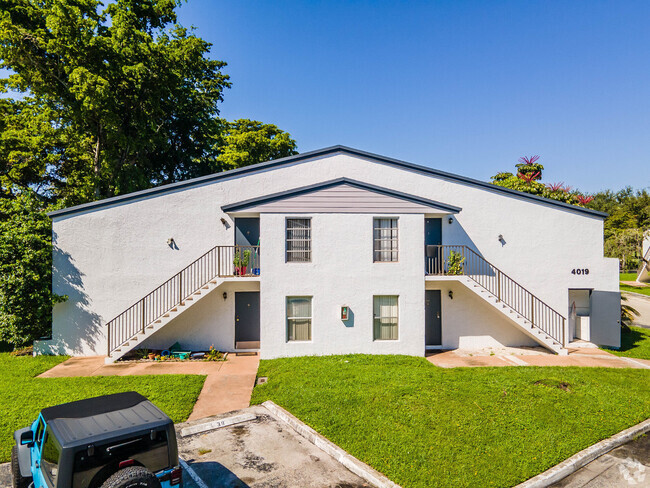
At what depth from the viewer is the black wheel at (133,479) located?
3980 millimetres

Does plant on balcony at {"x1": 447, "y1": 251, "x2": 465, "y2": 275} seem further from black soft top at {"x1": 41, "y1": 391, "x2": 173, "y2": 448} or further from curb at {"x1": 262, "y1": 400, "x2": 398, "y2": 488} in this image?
black soft top at {"x1": 41, "y1": 391, "x2": 173, "y2": 448}

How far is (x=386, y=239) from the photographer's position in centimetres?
1317

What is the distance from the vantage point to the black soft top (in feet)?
14.1

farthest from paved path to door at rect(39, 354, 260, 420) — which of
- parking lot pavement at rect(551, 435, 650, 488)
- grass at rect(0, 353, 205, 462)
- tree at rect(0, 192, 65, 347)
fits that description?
parking lot pavement at rect(551, 435, 650, 488)

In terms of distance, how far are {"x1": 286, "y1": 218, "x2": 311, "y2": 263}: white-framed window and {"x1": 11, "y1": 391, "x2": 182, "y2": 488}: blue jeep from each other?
7.91 meters

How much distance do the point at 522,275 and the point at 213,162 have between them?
24.3m

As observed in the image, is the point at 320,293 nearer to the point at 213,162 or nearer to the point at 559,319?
the point at 559,319

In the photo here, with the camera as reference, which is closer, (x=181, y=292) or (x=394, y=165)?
(x=181, y=292)

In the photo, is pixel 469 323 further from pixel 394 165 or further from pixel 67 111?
pixel 67 111

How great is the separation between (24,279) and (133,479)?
11.4 meters

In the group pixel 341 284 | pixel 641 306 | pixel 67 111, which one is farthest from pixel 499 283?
pixel 67 111

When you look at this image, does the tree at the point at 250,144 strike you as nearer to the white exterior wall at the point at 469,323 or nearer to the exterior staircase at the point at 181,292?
the exterior staircase at the point at 181,292

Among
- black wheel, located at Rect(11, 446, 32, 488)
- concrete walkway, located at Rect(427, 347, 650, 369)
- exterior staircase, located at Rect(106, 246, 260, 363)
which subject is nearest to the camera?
black wheel, located at Rect(11, 446, 32, 488)

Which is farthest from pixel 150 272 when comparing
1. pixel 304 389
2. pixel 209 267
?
pixel 304 389
